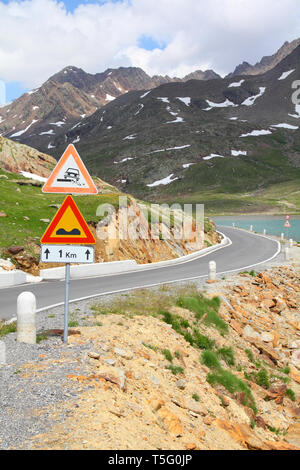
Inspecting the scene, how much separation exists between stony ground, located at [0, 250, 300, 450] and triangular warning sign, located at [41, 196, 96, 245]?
7.67ft

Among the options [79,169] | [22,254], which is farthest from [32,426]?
[22,254]

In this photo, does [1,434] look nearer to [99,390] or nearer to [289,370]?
[99,390]

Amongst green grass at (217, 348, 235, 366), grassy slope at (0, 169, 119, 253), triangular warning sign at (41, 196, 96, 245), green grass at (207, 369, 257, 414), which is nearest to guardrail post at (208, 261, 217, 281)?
green grass at (217, 348, 235, 366)

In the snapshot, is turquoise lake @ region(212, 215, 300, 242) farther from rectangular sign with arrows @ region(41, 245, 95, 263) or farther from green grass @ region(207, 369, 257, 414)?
rectangular sign with arrows @ region(41, 245, 95, 263)

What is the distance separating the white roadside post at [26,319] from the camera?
782 cm

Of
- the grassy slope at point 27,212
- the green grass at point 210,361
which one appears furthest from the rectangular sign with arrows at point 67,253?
the grassy slope at point 27,212

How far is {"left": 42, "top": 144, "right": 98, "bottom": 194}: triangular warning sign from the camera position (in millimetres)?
7551

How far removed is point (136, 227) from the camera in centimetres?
2792

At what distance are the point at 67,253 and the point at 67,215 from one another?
85 centimetres

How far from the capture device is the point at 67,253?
25.5ft

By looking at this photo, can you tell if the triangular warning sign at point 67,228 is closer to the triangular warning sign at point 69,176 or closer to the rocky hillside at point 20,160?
the triangular warning sign at point 69,176

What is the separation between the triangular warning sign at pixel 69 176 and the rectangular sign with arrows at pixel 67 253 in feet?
3.97

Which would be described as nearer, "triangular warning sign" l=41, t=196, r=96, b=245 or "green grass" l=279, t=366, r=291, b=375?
"triangular warning sign" l=41, t=196, r=96, b=245
